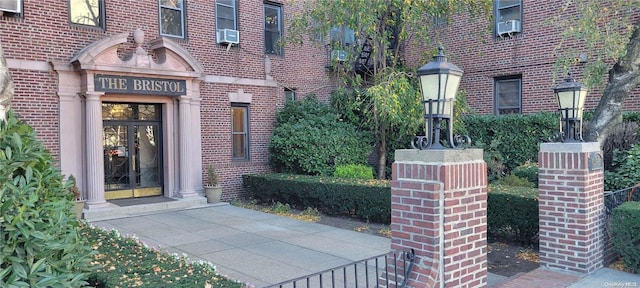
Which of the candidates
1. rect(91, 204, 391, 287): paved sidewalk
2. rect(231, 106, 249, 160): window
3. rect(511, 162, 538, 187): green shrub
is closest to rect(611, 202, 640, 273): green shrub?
rect(91, 204, 391, 287): paved sidewalk

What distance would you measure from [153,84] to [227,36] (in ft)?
8.87

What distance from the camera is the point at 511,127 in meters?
13.4

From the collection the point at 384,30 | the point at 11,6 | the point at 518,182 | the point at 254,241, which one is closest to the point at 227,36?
the point at 384,30

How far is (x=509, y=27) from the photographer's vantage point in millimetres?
14070

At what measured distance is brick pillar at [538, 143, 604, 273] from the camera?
559 cm

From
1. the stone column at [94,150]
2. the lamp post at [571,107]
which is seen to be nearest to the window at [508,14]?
the lamp post at [571,107]

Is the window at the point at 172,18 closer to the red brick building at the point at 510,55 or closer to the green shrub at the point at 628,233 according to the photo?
the red brick building at the point at 510,55

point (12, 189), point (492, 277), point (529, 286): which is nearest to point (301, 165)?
point (492, 277)

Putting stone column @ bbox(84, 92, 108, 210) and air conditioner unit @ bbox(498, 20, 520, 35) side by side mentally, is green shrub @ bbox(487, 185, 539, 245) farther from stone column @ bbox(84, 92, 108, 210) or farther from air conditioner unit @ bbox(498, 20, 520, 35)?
stone column @ bbox(84, 92, 108, 210)

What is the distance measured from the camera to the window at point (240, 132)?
45.9ft

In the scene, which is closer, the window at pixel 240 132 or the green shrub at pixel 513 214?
the green shrub at pixel 513 214

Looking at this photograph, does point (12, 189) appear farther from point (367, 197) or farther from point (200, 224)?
point (367, 197)

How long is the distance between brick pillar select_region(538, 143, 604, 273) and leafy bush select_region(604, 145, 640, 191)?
5.27 m

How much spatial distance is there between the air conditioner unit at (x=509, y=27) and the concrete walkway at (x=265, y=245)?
8668 millimetres
